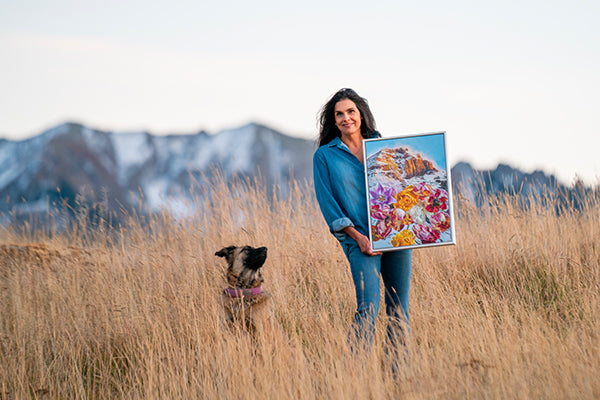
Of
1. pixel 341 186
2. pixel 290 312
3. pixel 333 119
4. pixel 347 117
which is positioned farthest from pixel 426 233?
pixel 290 312

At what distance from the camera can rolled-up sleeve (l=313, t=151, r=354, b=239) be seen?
2.82 meters

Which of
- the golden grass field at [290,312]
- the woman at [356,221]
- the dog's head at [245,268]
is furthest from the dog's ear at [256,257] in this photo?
the woman at [356,221]

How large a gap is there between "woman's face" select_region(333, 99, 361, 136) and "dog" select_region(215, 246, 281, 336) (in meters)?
1.10

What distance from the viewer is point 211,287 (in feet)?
15.4

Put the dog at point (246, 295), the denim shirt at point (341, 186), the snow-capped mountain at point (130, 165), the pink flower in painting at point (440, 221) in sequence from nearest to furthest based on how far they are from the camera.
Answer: the pink flower in painting at point (440, 221) < the denim shirt at point (341, 186) < the dog at point (246, 295) < the snow-capped mountain at point (130, 165)

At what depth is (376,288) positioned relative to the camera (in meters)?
2.85

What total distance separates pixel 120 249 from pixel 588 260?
17.8 feet

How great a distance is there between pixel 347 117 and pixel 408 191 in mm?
609

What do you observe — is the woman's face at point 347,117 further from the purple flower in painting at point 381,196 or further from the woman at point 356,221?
A: the purple flower in painting at point 381,196

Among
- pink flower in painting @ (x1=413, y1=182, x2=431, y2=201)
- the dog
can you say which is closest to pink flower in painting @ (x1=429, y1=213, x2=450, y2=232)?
pink flower in painting @ (x1=413, y1=182, x2=431, y2=201)

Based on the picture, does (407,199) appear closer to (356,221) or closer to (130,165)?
(356,221)

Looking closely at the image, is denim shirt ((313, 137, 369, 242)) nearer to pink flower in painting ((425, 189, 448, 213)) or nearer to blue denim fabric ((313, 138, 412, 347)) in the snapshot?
blue denim fabric ((313, 138, 412, 347))

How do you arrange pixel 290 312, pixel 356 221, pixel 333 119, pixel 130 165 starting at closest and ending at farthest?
pixel 356 221 → pixel 333 119 → pixel 290 312 → pixel 130 165

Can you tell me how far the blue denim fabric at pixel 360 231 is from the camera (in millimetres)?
2834
